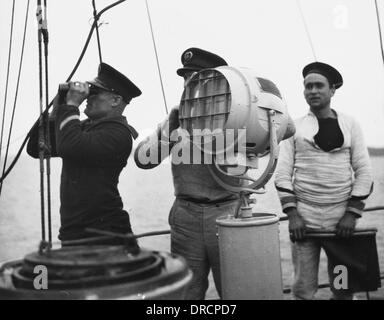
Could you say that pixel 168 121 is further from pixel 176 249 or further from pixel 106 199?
pixel 176 249

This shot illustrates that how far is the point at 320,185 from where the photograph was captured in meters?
2.55

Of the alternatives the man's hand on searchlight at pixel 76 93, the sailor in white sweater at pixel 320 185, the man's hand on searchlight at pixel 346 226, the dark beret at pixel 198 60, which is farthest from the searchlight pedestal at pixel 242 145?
the man's hand on searchlight at pixel 346 226

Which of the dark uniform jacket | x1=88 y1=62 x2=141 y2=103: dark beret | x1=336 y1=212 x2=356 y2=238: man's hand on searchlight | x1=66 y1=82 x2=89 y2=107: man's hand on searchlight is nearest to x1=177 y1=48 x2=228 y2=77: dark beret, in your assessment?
x1=88 y1=62 x2=141 y2=103: dark beret

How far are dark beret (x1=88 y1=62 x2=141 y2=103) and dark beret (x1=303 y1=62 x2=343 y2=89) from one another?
1.08 meters

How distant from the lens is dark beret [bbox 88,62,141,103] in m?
2.36

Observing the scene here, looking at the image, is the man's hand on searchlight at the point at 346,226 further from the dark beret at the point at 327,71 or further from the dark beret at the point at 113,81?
the dark beret at the point at 113,81

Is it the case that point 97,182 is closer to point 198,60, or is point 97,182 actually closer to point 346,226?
point 198,60

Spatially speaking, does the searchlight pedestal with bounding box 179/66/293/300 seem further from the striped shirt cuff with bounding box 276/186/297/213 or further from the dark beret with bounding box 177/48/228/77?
the striped shirt cuff with bounding box 276/186/297/213

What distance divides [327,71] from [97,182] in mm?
1504

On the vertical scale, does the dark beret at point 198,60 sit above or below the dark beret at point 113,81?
above

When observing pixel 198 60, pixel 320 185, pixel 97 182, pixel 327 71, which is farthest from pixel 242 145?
pixel 327 71

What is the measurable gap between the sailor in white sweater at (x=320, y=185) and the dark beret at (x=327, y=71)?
145 millimetres

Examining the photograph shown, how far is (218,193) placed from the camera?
7.47ft

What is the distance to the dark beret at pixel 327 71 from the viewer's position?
2713 millimetres
